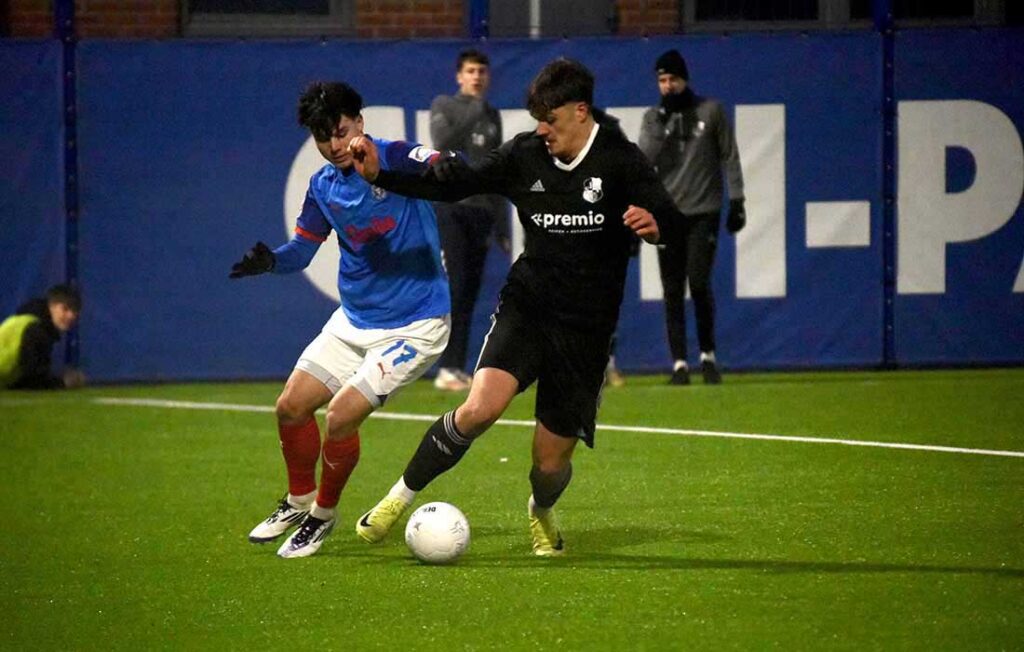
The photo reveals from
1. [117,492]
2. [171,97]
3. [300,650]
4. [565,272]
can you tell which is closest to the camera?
[300,650]

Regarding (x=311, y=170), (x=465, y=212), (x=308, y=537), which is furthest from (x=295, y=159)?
(x=308, y=537)

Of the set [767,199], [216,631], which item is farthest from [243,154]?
[216,631]

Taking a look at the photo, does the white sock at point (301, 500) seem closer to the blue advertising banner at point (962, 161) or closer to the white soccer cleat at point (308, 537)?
the white soccer cleat at point (308, 537)

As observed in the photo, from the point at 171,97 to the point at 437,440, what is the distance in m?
7.88

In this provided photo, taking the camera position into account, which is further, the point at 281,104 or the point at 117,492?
the point at 281,104

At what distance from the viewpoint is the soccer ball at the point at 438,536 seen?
7488 mm

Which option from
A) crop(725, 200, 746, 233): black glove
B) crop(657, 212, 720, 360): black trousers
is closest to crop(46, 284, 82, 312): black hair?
crop(657, 212, 720, 360): black trousers

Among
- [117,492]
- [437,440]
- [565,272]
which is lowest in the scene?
[117,492]

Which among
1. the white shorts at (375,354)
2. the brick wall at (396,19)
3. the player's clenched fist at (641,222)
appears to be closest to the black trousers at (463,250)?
the brick wall at (396,19)

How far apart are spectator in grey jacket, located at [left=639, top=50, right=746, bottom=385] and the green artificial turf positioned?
1105mm

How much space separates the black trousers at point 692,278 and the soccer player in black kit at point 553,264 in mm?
6268

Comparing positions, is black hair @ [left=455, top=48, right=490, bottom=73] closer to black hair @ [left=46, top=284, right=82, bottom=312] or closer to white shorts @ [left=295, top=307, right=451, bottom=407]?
black hair @ [left=46, top=284, right=82, bottom=312]

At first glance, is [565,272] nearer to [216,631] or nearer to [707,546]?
[707,546]

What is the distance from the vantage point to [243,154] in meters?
14.9
